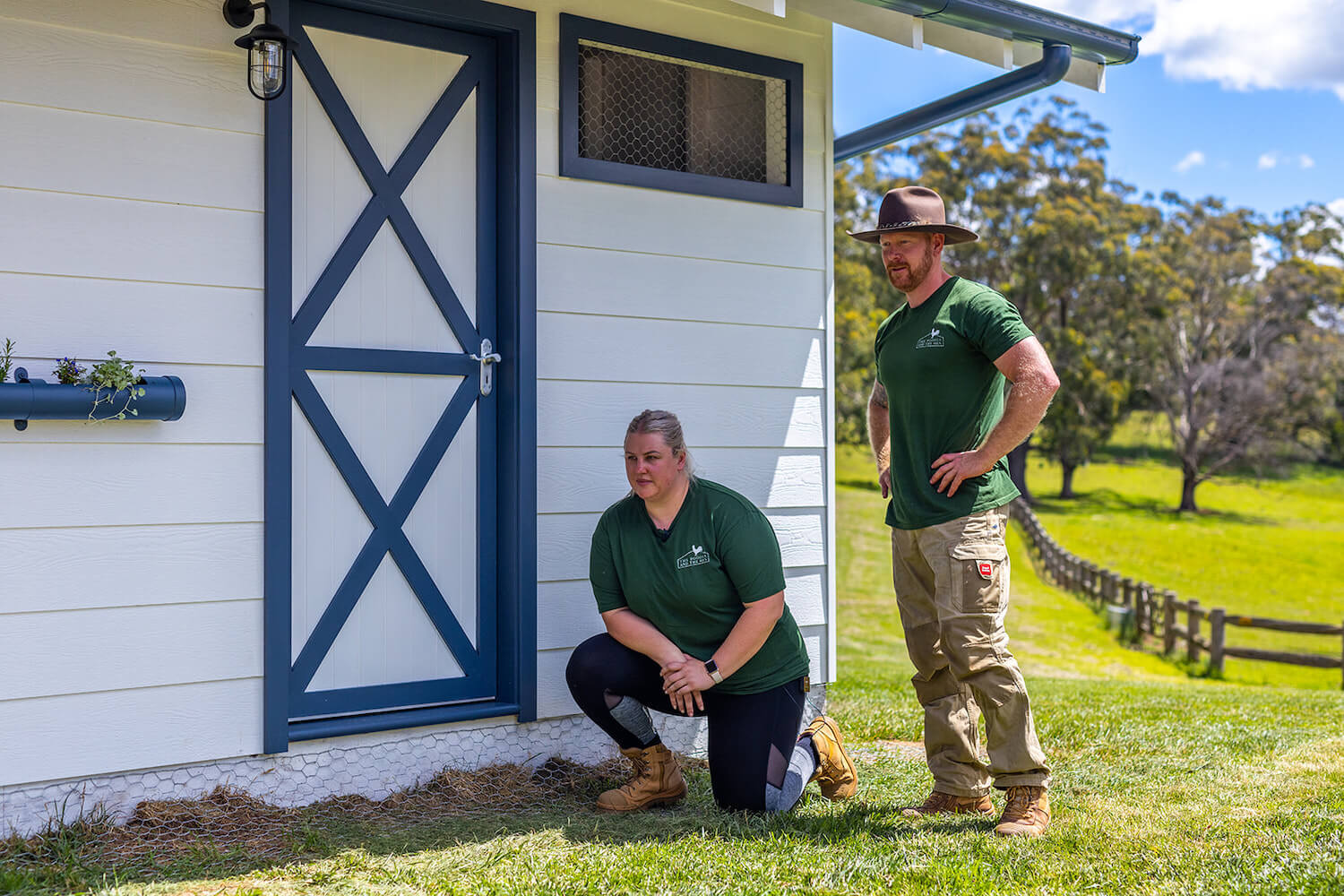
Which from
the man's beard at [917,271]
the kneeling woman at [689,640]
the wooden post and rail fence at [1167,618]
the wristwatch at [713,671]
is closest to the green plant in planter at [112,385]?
the kneeling woman at [689,640]

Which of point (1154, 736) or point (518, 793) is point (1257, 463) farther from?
point (518, 793)

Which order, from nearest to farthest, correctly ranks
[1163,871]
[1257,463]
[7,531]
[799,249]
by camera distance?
1. [1163,871]
2. [7,531]
3. [799,249]
4. [1257,463]

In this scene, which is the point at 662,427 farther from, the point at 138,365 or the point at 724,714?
Answer: the point at 138,365

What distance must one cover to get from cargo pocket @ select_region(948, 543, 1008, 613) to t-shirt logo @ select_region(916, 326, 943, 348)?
55cm

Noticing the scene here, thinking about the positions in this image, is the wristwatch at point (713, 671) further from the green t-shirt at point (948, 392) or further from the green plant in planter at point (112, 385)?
the green plant in planter at point (112, 385)

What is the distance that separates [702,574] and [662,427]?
43cm

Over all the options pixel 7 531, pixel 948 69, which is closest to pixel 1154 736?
pixel 948 69

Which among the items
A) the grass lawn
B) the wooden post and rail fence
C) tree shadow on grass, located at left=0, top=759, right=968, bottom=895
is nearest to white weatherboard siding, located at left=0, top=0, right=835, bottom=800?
tree shadow on grass, located at left=0, top=759, right=968, bottom=895

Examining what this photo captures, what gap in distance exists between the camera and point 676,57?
410 centimetres

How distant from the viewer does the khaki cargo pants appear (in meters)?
3.13

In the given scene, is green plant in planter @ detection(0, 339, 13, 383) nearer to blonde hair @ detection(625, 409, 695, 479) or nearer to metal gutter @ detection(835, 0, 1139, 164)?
blonde hair @ detection(625, 409, 695, 479)

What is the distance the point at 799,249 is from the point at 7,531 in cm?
274

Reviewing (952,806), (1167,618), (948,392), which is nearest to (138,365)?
(948,392)

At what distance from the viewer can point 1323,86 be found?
61406mm
